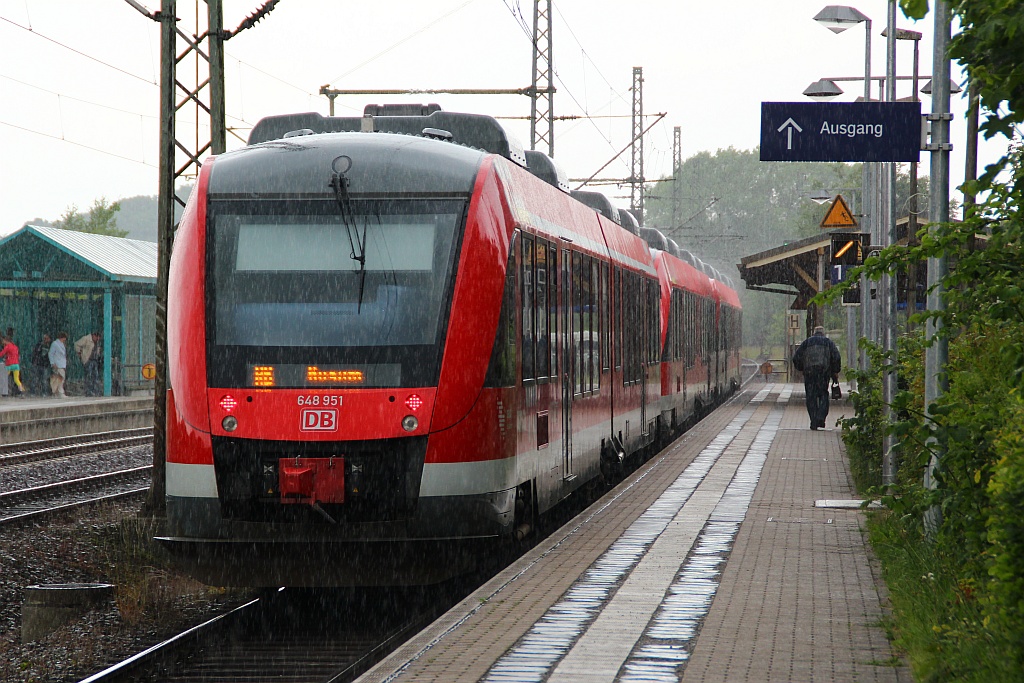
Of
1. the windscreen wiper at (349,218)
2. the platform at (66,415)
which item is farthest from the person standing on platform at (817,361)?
the windscreen wiper at (349,218)

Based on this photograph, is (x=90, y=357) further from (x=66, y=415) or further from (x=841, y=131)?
(x=841, y=131)

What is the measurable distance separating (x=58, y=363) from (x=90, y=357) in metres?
1.40

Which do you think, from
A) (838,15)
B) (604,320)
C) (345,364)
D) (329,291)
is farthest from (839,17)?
(345,364)

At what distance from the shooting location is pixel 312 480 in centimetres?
842

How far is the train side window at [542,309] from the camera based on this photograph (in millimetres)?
10445

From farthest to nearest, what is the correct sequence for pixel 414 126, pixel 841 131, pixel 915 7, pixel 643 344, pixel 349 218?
pixel 643 344 < pixel 414 126 < pixel 841 131 < pixel 349 218 < pixel 915 7

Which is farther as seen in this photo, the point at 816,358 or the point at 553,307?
the point at 816,358

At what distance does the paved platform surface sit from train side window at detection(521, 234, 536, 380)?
4.32 feet

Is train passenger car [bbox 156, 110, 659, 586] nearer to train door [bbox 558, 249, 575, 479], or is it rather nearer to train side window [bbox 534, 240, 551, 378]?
train side window [bbox 534, 240, 551, 378]

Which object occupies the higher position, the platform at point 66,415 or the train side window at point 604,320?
the train side window at point 604,320

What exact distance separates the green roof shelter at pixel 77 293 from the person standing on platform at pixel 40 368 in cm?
98

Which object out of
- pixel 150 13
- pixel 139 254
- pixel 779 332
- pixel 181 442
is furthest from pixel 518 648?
pixel 779 332

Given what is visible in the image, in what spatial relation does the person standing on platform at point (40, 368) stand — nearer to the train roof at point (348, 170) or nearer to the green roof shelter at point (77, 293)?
the green roof shelter at point (77, 293)

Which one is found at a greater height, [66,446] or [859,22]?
[859,22]
